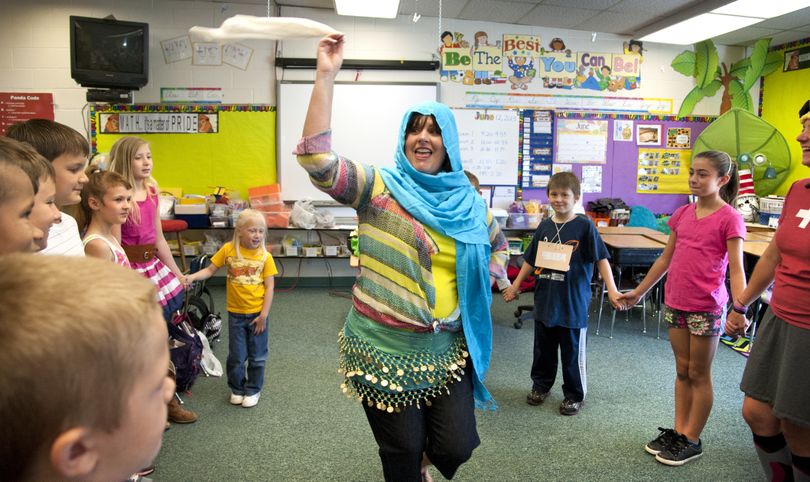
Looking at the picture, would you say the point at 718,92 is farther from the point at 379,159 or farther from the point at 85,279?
the point at 85,279

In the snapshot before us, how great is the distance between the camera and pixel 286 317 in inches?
193

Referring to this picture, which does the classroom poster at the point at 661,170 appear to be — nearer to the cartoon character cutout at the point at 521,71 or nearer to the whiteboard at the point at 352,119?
the cartoon character cutout at the point at 521,71

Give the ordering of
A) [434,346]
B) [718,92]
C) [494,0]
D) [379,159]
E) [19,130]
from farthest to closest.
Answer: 1. [718,92]
2. [379,159]
3. [494,0]
4. [19,130]
5. [434,346]

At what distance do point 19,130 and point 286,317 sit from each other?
322 centimetres

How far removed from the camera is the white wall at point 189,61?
5.67 m

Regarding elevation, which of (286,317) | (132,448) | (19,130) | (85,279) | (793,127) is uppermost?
(793,127)

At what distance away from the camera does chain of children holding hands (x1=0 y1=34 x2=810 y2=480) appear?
531mm

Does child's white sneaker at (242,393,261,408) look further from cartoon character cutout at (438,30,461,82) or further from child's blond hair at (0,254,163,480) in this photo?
cartoon character cutout at (438,30,461,82)

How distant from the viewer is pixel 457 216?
1.74 m

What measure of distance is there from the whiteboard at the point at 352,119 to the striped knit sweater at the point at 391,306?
445 cm

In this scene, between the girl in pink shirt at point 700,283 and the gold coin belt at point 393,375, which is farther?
the girl in pink shirt at point 700,283

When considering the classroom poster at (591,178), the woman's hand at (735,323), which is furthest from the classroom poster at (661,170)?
the woman's hand at (735,323)

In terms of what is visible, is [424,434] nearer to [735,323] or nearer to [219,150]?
[735,323]

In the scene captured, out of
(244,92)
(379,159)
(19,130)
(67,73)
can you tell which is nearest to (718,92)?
(379,159)
